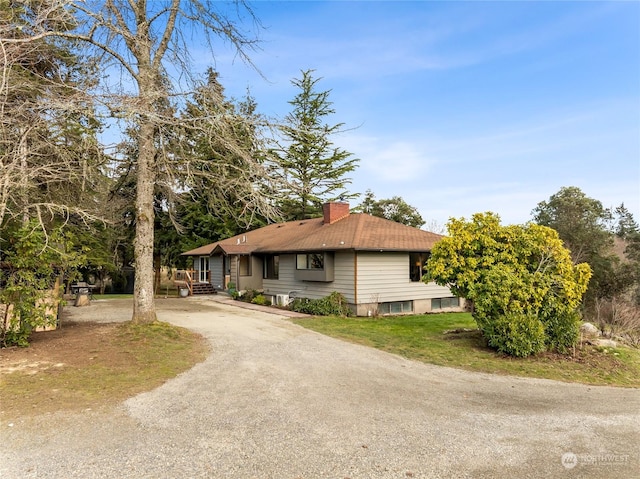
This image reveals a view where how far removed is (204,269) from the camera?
26.2 metres

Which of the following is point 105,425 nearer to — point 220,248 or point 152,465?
point 152,465

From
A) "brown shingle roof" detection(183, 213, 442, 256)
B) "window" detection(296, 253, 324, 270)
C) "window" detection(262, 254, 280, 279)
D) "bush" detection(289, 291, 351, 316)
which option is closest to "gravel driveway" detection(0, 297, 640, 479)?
"bush" detection(289, 291, 351, 316)

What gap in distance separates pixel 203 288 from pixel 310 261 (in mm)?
10310

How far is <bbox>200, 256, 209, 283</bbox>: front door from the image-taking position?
84.8 ft

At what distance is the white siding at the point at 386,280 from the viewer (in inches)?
581

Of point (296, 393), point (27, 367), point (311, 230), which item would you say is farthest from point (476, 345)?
point (311, 230)

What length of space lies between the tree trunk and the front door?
664 inches

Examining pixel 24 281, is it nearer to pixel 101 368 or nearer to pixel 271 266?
pixel 101 368

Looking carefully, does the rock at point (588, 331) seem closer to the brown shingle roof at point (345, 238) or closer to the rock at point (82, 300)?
the brown shingle roof at point (345, 238)

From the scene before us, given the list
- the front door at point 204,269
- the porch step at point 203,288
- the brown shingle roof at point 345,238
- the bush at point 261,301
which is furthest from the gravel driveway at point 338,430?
the front door at point 204,269

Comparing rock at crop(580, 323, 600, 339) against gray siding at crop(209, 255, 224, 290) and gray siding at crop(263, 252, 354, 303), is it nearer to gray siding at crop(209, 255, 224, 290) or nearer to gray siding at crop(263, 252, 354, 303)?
gray siding at crop(263, 252, 354, 303)

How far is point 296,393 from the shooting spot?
213 inches

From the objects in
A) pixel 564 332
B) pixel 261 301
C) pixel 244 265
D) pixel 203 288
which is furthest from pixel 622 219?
pixel 203 288

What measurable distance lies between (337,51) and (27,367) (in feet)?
35.9
